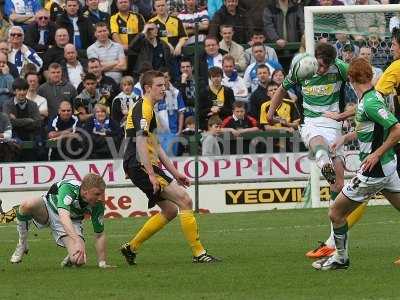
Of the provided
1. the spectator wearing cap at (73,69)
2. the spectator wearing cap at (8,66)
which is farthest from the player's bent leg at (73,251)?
the spectator wearing cap at (73,69)

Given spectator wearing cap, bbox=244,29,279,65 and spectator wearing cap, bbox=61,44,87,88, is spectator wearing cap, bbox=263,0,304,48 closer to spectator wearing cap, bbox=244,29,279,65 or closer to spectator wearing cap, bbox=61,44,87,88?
spectator wearing cap, bbox=244,29,279,65

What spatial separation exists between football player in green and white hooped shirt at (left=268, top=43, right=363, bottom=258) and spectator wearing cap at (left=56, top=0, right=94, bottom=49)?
9.60 m

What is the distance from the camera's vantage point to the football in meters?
14.1

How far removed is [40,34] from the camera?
23.4m

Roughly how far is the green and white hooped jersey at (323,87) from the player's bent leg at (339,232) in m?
2.41

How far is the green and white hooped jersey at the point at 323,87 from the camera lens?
14.2m

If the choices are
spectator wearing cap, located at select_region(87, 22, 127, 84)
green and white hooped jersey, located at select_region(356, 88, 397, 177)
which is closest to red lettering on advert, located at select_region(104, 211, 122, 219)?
spectator wearing cap, located at select_region(87, 22, 127, 84)

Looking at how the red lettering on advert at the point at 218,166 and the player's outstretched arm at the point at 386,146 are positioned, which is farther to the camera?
the red lettering on advert at the point at 218,166

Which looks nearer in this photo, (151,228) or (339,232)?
(339,232)

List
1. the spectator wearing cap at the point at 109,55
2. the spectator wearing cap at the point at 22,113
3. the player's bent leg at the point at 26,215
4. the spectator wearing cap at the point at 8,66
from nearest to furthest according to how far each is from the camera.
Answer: the player's bent leg at the point at 26,215 → the spectator wearing cap at the point at 22,113 → the spectator wearing cap at the point at 8,66 → the spectator wearing cap at the point at 109,55

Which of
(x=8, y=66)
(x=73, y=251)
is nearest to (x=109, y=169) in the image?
(x=8, y=66)

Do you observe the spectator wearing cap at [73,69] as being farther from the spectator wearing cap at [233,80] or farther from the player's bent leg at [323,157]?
the player's bent leg at [323,157]

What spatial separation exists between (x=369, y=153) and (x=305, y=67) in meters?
2.36

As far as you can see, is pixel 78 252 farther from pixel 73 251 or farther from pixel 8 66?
pixel 8 66
